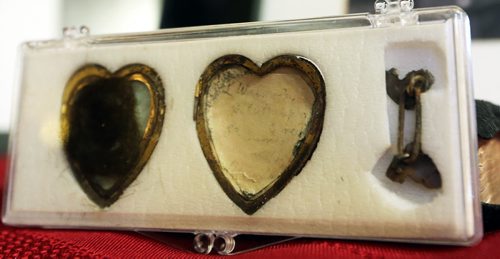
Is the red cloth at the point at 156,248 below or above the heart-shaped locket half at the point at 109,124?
below

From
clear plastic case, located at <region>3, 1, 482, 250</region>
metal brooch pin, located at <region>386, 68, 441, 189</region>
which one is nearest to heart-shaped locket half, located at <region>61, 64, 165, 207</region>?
clear plastic case, located at <region>3, 1, 482, 250</region>

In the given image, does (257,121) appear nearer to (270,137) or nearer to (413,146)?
(270,137)

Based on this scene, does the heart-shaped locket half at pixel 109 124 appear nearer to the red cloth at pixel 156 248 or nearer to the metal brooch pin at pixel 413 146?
the red cloth at pixel 156 248

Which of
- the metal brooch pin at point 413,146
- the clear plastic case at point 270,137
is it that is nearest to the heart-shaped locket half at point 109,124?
the clear plastic case at point 270,137

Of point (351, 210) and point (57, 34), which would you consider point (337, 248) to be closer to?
point (351, 210)

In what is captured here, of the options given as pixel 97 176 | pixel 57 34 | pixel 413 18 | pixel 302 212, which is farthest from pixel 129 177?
pixel 57 34

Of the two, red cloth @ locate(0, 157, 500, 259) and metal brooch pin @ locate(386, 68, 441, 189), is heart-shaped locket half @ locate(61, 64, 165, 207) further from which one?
metal brooch pin @ locate(386, 68, 441, 189)

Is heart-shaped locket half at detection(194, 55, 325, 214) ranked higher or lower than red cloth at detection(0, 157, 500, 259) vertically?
higher
